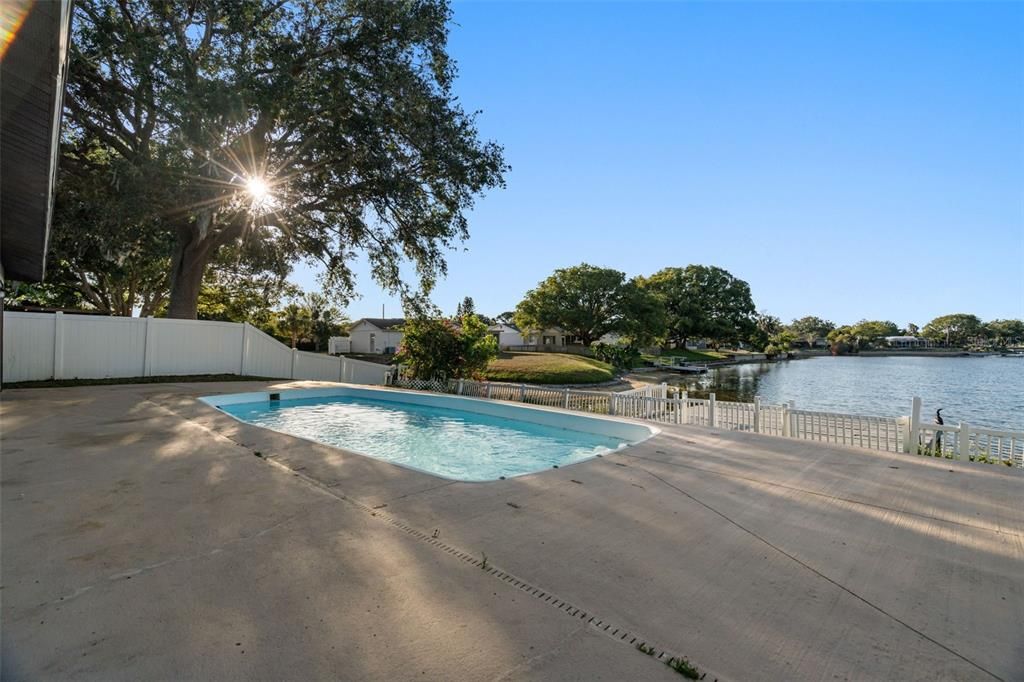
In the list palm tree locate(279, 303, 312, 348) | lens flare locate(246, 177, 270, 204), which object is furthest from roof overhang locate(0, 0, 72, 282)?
palm tree locate(279, 303, 312, 348)

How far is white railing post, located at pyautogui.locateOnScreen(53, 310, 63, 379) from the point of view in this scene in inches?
467

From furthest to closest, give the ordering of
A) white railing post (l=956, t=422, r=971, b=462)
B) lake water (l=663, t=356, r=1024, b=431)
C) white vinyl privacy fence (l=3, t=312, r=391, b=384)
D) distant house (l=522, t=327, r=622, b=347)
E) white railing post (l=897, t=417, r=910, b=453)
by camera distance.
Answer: distant house (l=522, t=327, r=622, b=347), lake water (l=663, t=356, r=1024, b=431), white vinyl privacy fence (l=3, t=312, r=391, b=384), white railing post (l=897, t=417, r=910, b=453), white railing post (l=956, t=422, r=971, b=462)

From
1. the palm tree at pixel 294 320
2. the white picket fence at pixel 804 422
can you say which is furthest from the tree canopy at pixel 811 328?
the white picket fence at pixel 804 422

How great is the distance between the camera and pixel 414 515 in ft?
12.0

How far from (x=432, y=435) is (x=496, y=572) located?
7.55 m

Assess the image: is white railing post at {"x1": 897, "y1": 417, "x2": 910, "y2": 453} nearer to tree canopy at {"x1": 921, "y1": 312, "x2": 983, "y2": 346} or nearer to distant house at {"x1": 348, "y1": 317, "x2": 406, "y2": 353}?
distant house at {"x1": 348, "y1": 317, "x2": 406, "y2": 353}

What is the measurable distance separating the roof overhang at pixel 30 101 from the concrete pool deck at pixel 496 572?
2898mm

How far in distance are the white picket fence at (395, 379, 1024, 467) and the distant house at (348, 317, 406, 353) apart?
30473 mm

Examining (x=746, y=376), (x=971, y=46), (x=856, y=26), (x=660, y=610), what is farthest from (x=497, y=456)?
(x=746, y=376)

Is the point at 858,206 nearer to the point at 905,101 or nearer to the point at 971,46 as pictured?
the point at 905,101

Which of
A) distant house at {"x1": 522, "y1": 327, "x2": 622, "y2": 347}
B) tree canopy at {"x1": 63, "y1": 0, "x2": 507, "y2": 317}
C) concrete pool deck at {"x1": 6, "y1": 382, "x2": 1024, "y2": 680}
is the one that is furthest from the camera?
distant house at {"x1": 522, "y1": 327, "x2": 622, "y2": 347}

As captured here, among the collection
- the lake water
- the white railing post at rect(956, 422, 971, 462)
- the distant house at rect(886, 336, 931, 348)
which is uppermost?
the distant house at rect(886, 336, 931, 348)

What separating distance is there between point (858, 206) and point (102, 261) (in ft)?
86.4

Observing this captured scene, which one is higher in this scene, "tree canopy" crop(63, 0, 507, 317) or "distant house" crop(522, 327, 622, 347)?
"tree canopy" crop(63, 0, 507, 317)
